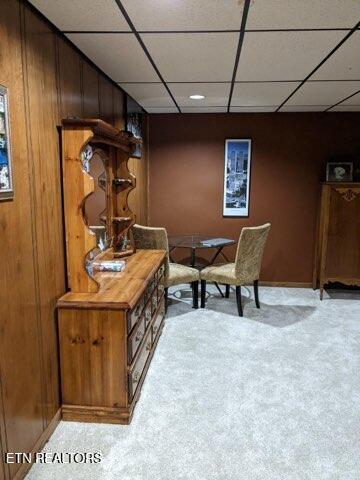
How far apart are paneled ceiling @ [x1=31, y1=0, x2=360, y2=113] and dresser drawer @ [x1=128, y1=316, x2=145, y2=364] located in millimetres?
1735

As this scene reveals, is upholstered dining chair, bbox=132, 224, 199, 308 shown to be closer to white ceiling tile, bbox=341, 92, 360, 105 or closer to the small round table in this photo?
the small round table

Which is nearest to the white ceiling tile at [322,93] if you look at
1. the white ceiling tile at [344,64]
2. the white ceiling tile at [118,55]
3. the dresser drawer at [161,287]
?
the white ceiling tile at [344,64]

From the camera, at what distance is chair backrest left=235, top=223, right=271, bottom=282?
3.60 m

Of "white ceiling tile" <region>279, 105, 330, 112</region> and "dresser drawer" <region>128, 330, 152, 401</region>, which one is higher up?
"white ceiling tile" <region>279, 105, 330, 112</region>

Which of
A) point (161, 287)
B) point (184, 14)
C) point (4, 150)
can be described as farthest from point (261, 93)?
point (4, 150)

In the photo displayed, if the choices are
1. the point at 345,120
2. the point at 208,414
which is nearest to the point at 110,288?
A: the point at 208,414

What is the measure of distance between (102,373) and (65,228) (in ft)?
2.87

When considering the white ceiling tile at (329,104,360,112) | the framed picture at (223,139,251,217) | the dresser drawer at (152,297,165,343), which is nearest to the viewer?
the dresser drawer at (152,297,165,343)

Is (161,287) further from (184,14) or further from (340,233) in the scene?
(340,233)

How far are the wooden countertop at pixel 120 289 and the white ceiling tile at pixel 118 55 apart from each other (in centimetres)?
149

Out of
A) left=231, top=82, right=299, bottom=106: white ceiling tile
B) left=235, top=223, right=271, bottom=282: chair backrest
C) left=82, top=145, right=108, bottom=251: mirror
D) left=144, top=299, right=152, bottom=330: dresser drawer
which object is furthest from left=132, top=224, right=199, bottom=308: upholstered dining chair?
left=231, top=82, right=299, bottom=106: white ceiling tile

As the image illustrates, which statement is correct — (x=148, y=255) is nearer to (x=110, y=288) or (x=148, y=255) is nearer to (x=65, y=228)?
(x=110, y=288)

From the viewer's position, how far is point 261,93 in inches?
139

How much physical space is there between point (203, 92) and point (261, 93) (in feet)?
1.84
